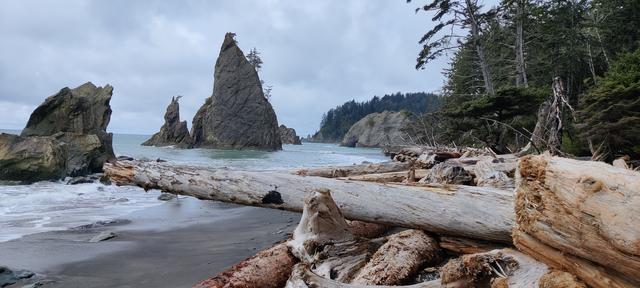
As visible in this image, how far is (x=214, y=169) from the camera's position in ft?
16.8

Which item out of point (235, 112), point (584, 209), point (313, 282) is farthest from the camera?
point (235, 112)

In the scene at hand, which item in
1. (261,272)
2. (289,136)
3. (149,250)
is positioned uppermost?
(289,136)

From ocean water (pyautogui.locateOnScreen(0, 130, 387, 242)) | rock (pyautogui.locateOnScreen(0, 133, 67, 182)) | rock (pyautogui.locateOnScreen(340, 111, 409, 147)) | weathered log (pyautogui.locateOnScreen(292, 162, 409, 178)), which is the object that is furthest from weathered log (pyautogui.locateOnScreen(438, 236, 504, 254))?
rock (pyautogui.locateOnScreen(340, 111, 409, 147))

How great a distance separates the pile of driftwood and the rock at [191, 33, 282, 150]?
64.5 metres

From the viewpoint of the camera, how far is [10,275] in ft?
15.3

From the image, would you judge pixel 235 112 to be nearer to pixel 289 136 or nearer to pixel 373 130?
pixel 373 130

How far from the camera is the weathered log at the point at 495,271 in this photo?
227 centimetres

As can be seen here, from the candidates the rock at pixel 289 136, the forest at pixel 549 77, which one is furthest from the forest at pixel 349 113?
the forest at pixel 549 77

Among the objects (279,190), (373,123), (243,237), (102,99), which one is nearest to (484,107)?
(243,237)

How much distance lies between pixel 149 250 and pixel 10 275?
5.54 feet

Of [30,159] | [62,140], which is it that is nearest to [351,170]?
[30,159]

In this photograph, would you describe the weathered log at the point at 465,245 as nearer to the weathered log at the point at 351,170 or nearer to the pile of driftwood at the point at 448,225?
the pile of driftwood at the point at 448,225

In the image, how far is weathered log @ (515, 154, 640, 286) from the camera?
68.6 inches

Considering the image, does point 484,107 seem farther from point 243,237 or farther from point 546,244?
point 546,244
